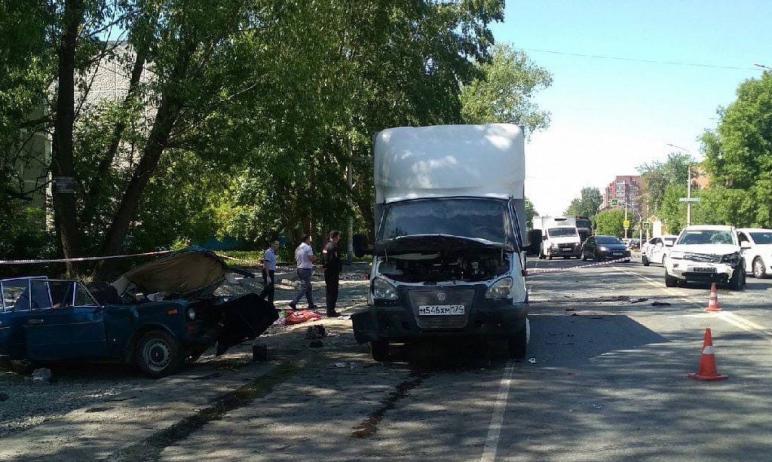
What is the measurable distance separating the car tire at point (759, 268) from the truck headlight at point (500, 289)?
22046 millimetres

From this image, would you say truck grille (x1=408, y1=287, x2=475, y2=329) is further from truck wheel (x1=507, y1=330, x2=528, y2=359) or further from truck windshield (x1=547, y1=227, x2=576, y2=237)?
truck windshield (x1=547, y1=227, x2=576, y2=237)

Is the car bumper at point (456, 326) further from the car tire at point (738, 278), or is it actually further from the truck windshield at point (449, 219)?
the car tire at point (738, 278)

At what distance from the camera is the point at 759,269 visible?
28.6 m

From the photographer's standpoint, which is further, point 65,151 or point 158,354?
point 65,151

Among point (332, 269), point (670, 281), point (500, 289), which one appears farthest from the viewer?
point (670, 281)

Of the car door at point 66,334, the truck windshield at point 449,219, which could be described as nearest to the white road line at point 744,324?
the truck windshield at point 449,219

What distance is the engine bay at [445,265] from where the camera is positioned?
1002 cm

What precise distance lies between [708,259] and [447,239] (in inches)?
554

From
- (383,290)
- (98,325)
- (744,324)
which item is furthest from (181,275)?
(744,324)

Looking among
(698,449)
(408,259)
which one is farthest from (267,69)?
(698,449)

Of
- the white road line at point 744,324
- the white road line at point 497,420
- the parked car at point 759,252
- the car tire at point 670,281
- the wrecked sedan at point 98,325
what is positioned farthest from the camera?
the parked car at point 759,252

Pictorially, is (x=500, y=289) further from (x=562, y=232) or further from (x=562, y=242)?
(x=562, y=232)

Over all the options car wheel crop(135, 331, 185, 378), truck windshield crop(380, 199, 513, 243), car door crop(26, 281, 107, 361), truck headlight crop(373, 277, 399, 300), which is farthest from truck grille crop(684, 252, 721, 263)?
car door crop(26, 281, 107, 361)

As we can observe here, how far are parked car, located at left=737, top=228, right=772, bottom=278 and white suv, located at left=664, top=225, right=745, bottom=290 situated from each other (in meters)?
5.83
